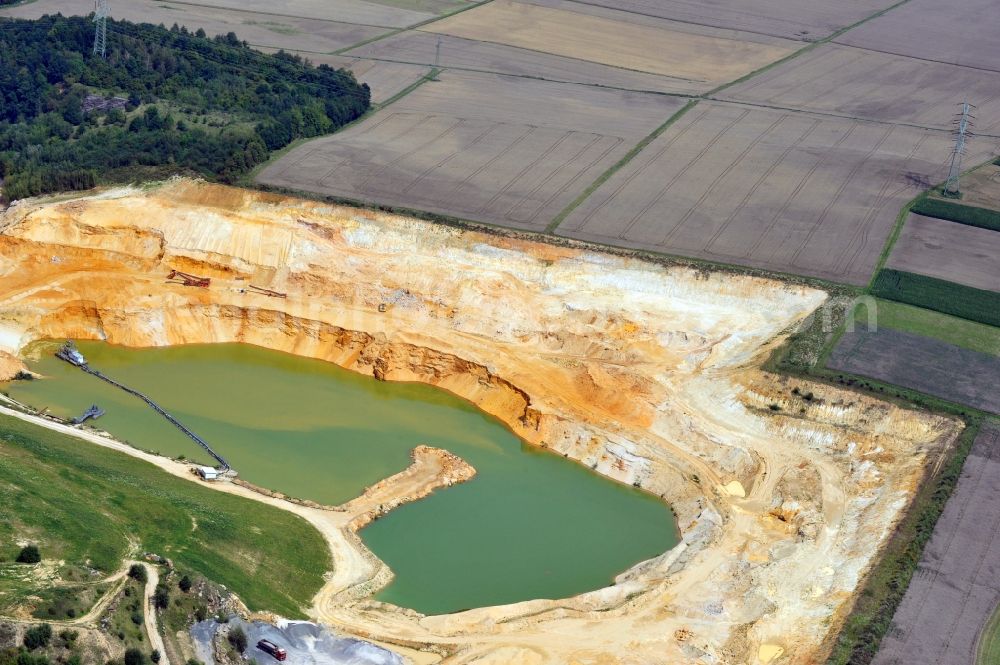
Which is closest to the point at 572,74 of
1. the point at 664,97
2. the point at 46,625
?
the point at 664,97

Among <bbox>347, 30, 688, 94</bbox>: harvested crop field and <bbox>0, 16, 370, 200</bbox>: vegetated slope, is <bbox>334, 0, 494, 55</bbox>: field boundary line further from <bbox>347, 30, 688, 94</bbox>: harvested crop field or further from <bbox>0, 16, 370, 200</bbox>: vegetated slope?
<bbox>0, 16, 370, 200</bbox>: vegetated slope

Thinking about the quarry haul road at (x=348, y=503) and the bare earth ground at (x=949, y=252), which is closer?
the quarry haul road at (x=348, y=503)

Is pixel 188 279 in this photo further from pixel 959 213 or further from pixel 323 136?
pixel 959 213

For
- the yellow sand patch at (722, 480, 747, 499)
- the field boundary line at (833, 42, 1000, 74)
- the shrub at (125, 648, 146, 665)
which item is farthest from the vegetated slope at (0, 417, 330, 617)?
the field boundary line at (833, 42, 1000, 74)

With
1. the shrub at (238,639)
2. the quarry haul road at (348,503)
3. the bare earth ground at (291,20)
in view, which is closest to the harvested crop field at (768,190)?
the quarry haul road at (348,503)

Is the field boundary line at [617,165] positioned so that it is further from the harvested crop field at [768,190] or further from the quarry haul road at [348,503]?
the quarry haul road at [348,503]

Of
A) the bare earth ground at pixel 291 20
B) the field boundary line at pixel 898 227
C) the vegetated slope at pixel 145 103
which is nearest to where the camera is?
the field boundary line at pixel 898 227
